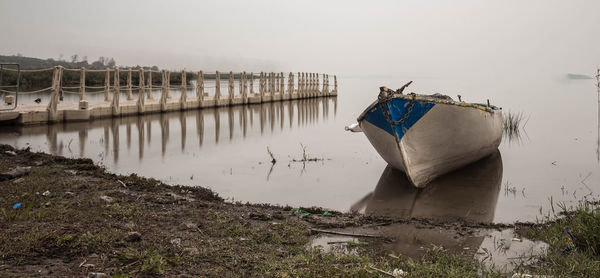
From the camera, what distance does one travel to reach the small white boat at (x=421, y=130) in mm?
7703

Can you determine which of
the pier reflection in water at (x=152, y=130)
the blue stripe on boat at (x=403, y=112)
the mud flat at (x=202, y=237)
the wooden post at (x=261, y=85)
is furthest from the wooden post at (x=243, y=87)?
the mud flat at (x=202, y=237)

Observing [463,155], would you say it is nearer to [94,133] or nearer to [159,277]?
[159,277]

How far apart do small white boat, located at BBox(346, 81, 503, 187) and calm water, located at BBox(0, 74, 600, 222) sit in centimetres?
37

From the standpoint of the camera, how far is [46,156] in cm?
852

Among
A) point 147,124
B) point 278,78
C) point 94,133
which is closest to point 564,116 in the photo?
point 278,78

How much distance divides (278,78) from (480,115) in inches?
941

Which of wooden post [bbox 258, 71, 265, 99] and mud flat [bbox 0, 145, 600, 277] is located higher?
wooden post [bbox 258, 71, 265, 99]

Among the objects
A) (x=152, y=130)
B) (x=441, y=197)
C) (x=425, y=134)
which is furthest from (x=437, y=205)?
(x=152, y=130)

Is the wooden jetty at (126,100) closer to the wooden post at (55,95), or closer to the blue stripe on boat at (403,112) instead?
the wooden post at (55,95)

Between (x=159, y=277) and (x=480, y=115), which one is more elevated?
(x=480, y=115)

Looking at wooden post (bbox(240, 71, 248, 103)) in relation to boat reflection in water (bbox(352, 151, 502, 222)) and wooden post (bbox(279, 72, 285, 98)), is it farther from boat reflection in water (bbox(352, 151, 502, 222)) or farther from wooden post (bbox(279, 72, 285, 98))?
boat reflection in water (bbox(352, 151, 502, 222))

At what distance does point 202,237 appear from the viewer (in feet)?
14.7

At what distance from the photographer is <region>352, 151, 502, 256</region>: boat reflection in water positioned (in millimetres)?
4961

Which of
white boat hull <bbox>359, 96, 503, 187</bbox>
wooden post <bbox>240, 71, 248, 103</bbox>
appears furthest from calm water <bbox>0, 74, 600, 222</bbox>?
wooden post <bbox>240, 71, 248, 103</bbox>
